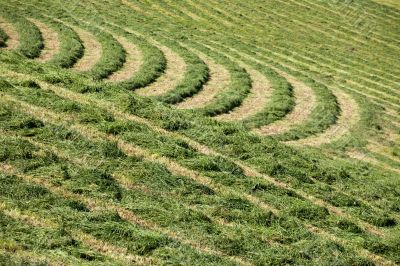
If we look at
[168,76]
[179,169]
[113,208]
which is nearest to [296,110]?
[168,76]

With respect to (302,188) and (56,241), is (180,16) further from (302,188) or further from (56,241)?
(56,241)

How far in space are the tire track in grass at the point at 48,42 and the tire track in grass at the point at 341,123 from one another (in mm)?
15002

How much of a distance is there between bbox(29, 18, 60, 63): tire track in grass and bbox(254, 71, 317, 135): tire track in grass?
1327 centimetres

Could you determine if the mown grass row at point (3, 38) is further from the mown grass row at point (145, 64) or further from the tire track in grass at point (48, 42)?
the mown grass row at point (145, 64)

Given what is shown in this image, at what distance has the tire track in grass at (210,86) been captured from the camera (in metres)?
29.7

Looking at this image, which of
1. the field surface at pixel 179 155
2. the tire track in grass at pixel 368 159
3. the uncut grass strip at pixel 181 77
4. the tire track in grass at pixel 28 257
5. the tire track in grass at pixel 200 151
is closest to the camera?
the tire track in grass at pixel 28 257

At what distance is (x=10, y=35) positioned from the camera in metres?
34.7

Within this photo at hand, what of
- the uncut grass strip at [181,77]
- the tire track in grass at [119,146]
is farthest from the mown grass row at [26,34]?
the tire track in grass at [119,146]

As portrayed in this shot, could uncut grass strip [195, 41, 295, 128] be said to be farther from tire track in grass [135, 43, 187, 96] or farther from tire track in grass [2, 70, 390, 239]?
tire track in grass [2, 70, 390, 239]

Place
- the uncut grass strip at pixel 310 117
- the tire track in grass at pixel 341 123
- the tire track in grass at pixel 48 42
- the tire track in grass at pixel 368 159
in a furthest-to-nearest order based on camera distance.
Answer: the tire track in grass at pixel 48 42
the uncut grass strip at pixel 310 117
the tire track in grass at pixel 341 123
the tire track in grass at pixel 368 159

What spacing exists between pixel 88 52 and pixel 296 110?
13.6 m

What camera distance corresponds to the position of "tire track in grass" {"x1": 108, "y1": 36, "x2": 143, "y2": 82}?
3111cm

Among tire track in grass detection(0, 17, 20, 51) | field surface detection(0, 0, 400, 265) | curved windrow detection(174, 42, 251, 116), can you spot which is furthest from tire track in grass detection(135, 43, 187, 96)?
tire track in grass detection(0, 17, 20, 51)

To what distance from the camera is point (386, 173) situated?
26.3 m
